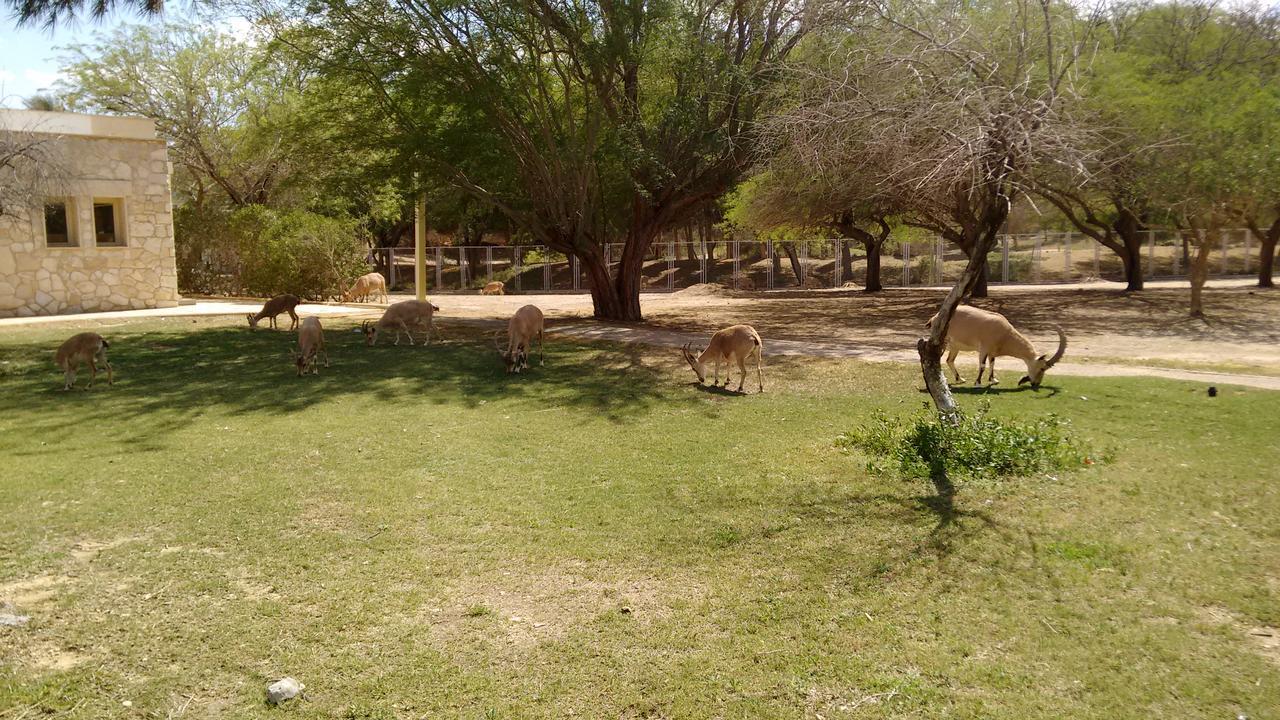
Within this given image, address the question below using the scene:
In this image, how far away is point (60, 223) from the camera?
83.2 ft

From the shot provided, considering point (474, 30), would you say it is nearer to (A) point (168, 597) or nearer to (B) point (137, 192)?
(B) point (137, 192)

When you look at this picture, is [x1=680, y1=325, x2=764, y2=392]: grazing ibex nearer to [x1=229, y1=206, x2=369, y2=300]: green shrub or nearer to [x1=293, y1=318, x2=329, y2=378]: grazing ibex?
[x1=293, y1=318, x2=329, y2=378]: grazing ibex

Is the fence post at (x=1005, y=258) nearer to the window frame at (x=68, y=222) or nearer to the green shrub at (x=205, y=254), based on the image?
the green shrub at (x=205, y=254)

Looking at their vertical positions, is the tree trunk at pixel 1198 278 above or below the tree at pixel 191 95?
below

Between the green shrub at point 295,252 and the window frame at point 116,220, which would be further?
the green shrub at point 295,252

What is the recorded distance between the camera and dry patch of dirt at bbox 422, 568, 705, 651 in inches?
221

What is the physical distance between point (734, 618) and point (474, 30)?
1690 cm

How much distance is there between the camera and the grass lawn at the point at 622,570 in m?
4.91

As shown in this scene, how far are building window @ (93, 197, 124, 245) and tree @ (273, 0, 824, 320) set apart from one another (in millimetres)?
10020

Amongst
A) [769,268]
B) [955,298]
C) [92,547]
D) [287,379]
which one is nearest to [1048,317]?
[955,298]

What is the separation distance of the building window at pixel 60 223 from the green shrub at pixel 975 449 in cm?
2385

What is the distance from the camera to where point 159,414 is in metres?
11.8

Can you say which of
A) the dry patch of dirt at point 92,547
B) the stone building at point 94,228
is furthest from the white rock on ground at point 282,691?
the stone building at point 94,228

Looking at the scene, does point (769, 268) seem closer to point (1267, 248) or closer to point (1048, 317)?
point (1267, 248)
